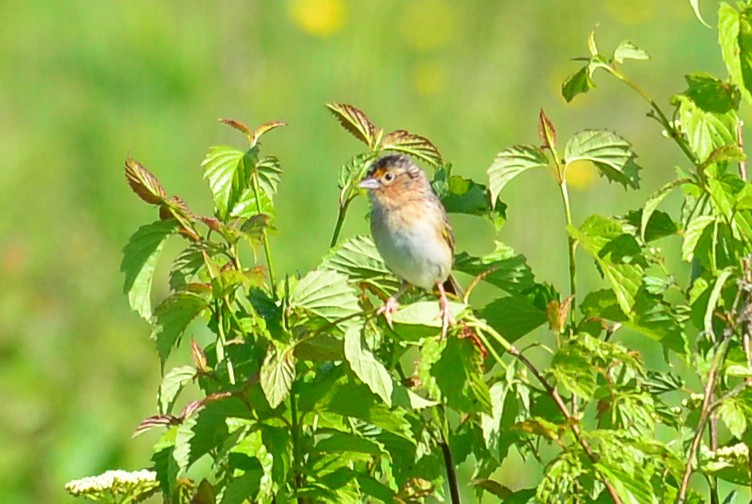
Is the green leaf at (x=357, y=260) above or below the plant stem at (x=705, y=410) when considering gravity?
Answer: above

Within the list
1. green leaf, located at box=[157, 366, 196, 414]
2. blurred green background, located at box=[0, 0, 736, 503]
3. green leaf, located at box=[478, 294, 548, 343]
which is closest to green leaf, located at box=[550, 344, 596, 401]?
green leaf, located at box=[478, 294, 548, 343]

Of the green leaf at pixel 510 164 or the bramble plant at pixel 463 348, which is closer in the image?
the bramble plant at pixel 463 348

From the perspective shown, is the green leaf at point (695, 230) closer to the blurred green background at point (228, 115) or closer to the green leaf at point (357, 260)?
the green leaf at point (357, 260)

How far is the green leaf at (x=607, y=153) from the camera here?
2.64 meters

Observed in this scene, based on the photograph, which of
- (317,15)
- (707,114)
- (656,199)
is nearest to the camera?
(656,199)

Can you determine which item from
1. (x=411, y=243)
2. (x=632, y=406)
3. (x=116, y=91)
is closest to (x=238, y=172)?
(x=632, y=406)

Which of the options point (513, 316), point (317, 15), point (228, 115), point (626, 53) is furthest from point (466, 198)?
point (317, 15)

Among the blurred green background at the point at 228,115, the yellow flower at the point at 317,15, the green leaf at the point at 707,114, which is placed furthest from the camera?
the yellow flower at the point at 317,15

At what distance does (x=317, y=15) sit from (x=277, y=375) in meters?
7.71

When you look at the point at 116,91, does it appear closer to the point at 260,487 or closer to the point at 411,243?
the point at 411,243

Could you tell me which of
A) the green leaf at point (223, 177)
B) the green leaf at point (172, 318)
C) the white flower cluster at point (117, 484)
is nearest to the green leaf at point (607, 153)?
the green leaf at point (223, 177)

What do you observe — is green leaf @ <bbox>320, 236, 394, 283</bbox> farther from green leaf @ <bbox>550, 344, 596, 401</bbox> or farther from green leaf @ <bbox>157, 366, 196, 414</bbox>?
green leaf @ <bbox>550, 344, 596, 401</bbox>

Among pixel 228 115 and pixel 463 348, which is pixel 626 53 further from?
pixel 228 115

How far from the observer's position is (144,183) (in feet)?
8.00
